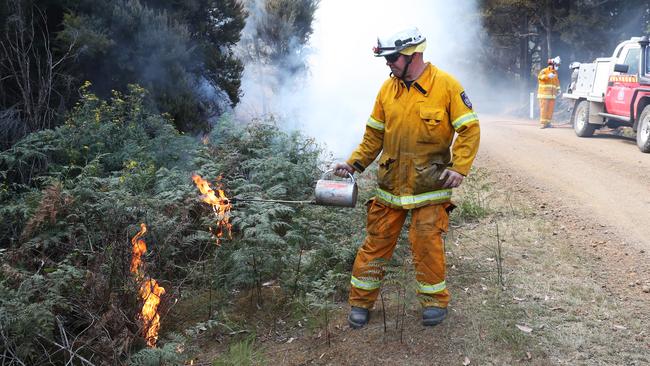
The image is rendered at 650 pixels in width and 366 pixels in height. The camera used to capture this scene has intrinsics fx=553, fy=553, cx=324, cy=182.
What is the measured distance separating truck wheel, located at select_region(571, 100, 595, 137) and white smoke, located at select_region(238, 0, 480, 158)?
538 cm

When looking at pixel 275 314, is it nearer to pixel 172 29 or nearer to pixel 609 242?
pixel 609 242

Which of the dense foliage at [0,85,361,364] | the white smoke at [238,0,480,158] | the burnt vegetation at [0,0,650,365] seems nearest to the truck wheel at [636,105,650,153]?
the white smoke at [238,0,480,158]

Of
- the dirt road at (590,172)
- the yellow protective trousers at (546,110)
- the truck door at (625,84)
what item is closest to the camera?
the dirt road at (590,172)

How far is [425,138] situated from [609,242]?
9.83 feet

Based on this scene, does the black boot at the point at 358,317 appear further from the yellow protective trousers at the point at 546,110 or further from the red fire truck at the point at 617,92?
the yellow protective trousers at the point at 546,110

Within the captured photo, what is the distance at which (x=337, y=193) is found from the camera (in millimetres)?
4008

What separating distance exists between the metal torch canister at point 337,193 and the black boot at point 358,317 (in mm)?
749

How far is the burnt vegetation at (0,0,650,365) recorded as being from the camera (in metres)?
3.58

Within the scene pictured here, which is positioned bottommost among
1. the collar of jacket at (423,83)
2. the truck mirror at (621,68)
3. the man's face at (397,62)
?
the truck mirror at (621,68)

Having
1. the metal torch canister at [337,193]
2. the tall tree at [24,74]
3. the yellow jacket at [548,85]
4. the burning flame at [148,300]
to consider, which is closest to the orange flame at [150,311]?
the burning flame at [148,300]

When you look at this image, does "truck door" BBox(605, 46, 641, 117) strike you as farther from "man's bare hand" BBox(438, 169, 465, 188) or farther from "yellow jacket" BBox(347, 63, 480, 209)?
"man's bare hand" BBox(438, 169, 465, 188)

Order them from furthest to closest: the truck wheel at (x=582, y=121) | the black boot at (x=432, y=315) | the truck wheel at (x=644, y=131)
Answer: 1. the truck wheel at (x=582, y=121)
2. the truck wheel at (x=644, y=131)
3. the black boot at (x=432, y=315)

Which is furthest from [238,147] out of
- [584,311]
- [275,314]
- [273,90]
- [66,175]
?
[273,90]

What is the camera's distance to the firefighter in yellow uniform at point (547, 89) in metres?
15.4
